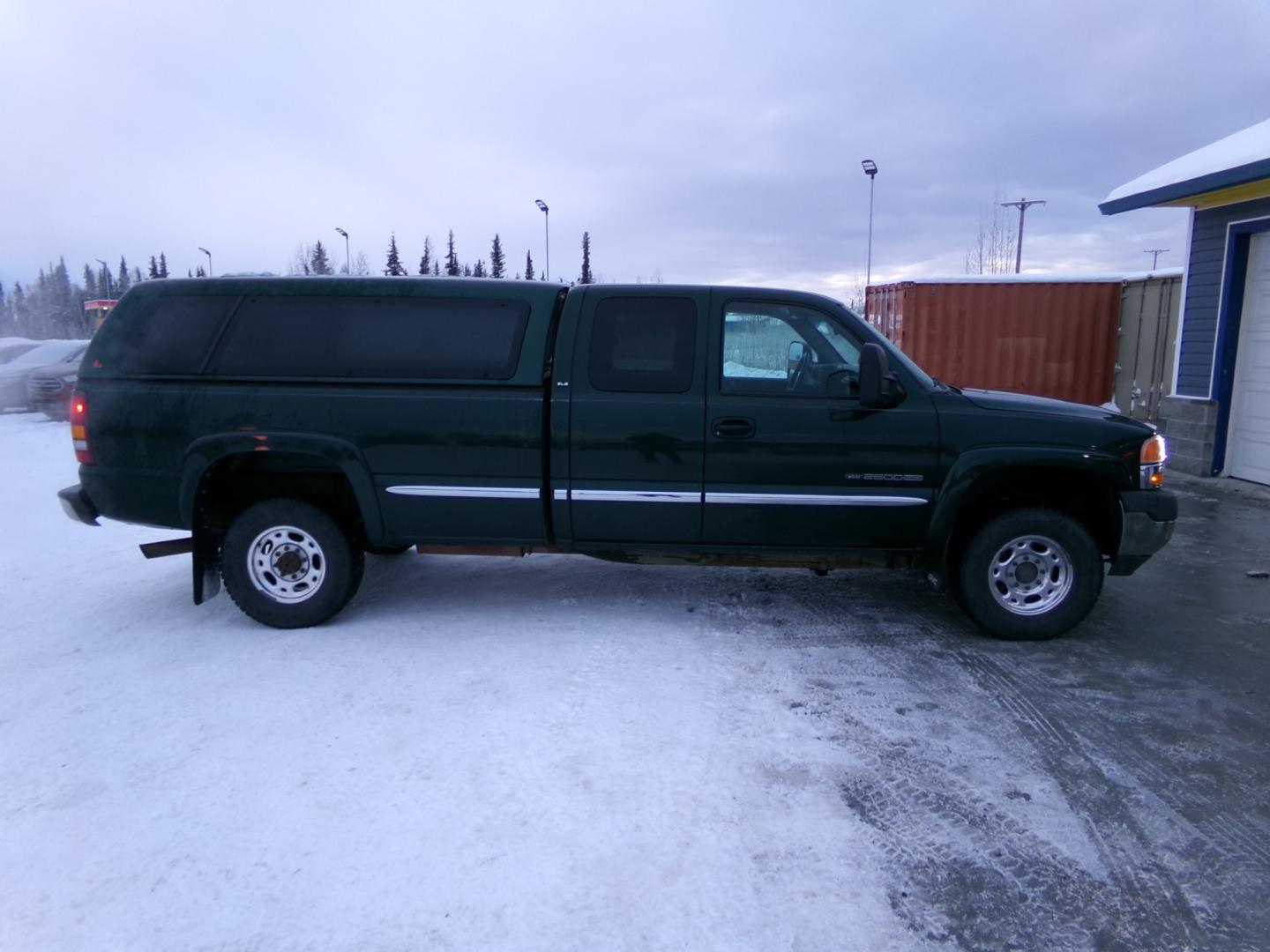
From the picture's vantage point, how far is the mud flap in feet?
16.7

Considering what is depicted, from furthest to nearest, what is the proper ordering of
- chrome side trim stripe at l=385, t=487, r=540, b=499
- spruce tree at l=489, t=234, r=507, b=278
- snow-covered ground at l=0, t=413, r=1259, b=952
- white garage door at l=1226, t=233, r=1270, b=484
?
1. spruce tree at l=489, t=234, r=507, b=278
2. white garage door at l=1226, t=233, r=1270, b=484
3. chrome side trim stripe at l=385, t=487, r=540, b=499
4. snow-covered ground at l=0, t=413, r=1259, b=952

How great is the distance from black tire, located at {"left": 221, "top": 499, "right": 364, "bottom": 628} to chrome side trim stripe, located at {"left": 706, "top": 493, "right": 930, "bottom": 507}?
2.20 meters

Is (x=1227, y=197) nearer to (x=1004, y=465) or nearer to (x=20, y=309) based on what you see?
(x=1004, y=465)

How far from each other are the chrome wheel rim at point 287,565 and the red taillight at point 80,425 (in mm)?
1095

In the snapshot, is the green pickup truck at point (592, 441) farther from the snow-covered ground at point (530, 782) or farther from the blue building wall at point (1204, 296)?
the blue building wall at point (1204, 296)

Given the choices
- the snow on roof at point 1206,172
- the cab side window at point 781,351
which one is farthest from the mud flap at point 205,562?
the snow on roof at point 1206,172

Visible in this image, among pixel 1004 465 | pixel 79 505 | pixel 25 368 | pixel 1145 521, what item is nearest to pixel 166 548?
pixel 79 505

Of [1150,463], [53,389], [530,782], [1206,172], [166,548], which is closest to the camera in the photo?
[530,782]

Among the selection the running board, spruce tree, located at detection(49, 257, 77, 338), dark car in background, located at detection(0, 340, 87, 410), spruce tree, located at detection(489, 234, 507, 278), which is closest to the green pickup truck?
the running board

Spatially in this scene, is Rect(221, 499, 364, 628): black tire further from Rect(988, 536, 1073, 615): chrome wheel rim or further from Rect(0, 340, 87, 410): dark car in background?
Rect(0, 340, 87, 410): dark car in background

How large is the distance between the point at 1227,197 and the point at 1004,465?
7.76 metres

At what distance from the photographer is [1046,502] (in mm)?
5051

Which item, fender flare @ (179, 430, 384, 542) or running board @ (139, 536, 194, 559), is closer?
fender flare @ (179, 430, 384, 542)

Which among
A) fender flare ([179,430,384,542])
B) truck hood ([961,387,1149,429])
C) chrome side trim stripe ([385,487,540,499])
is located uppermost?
truck hood ([961,387,1149,429])
